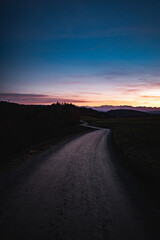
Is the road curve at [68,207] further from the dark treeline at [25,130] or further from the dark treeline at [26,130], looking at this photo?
the dark treeline at [25,130]

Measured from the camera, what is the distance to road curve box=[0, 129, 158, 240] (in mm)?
3289

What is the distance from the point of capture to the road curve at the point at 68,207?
10.8 feet

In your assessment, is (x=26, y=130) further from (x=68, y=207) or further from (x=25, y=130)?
(x=68, y=207)

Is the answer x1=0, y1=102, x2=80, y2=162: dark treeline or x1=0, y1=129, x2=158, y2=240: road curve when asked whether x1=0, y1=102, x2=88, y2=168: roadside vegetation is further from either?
x1=0, y1=129, x2=158, y2=240: road curve

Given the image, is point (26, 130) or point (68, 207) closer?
point (68, 207)

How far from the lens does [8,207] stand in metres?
4.27

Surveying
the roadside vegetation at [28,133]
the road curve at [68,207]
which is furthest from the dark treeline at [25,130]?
the road curve at [68,207]

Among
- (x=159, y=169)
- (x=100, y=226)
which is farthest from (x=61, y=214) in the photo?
(x=159, y=169)

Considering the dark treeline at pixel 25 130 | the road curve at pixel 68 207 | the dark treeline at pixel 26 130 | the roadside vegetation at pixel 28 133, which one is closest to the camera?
the road curve at pixel 68 207

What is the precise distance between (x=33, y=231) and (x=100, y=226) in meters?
1.81

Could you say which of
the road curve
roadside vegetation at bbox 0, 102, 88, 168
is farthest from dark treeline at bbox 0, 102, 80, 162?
the road curve

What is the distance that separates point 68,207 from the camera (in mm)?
4371

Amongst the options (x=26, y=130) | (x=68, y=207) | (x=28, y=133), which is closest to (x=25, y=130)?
(x=26, y=130)

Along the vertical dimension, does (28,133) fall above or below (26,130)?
below
